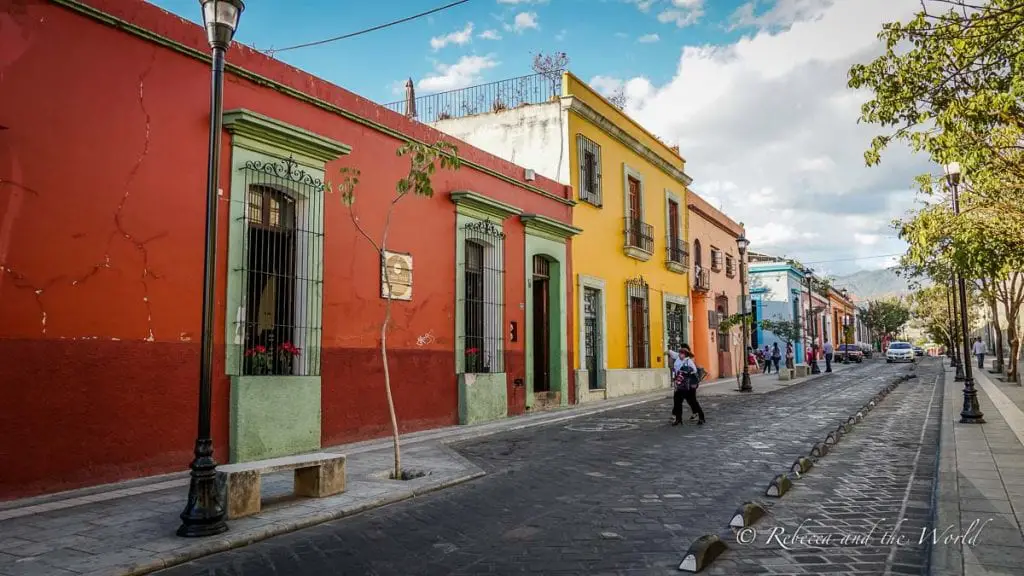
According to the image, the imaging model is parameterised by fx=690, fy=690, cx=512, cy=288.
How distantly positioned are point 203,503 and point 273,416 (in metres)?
A: 3.63

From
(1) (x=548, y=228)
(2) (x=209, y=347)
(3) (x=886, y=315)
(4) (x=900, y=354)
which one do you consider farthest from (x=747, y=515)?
(3) (x=886, y=315)

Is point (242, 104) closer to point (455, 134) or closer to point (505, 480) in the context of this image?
point (505, 480)

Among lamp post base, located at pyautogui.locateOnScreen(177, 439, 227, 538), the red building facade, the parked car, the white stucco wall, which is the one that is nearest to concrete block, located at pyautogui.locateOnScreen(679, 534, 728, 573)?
lamp post base, located at pyautogui.locateOnScreen(177, 439, 227, 538)

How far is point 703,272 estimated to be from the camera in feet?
86.2

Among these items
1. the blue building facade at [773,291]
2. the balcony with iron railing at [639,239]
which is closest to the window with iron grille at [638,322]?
the balcony with iron railing at [639,239]

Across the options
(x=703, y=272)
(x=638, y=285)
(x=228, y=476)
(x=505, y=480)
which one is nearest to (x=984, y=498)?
(x=505, y=480)

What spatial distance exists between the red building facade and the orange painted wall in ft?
52.3

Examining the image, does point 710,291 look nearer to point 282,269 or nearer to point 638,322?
point 638,322

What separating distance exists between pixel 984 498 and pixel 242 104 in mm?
8907

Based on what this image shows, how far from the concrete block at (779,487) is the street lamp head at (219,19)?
6.06 m

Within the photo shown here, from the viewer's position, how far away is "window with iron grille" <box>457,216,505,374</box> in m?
12.8

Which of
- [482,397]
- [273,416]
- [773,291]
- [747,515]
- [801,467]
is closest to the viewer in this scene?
[747,515]

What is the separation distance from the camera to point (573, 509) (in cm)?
579

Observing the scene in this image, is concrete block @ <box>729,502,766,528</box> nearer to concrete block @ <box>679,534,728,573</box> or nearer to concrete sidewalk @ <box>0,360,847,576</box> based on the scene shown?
concrete block @ <box>679,534,728,573</box>
